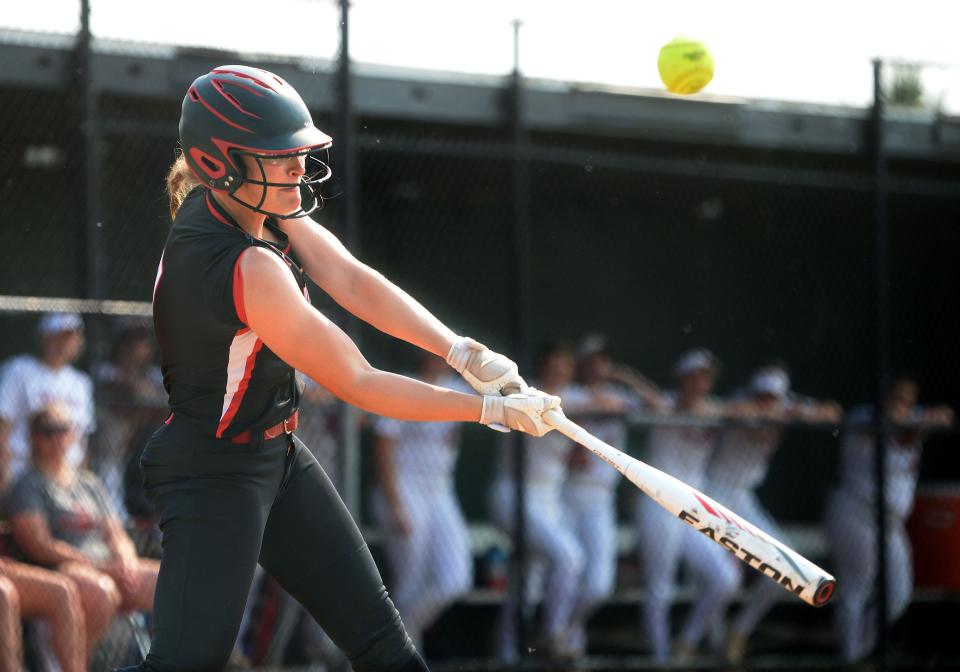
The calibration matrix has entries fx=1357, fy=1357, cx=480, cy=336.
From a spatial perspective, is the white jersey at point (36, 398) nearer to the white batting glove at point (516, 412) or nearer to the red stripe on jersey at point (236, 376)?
the red stripe on jersey at point (236, 376)

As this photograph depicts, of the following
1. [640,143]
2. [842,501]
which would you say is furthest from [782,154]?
[842,501]

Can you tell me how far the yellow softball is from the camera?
604 cm

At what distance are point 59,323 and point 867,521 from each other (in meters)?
4.71

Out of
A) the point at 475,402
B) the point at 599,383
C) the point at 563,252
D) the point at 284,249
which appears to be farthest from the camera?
the point at 563,252

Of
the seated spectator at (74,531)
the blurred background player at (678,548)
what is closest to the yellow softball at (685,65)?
the blurred background player at (678,548)

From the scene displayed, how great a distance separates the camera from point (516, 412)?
3.30m

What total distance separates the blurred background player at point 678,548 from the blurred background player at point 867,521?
0.76m

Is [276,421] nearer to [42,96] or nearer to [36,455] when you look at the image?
[36,455]

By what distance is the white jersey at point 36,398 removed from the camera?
6109mm

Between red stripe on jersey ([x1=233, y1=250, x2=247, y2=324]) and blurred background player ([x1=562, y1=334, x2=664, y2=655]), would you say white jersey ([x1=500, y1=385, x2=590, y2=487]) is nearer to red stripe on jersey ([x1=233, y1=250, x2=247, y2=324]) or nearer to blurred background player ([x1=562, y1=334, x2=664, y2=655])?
blurred background player ([x1=562, y1=334, x2=664, y2=655])

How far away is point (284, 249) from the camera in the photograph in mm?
3600

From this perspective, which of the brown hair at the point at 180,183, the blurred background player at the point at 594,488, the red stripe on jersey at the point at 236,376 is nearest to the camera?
the red stripe on jersey at the point at 236,376

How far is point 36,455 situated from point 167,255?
9.94 ft

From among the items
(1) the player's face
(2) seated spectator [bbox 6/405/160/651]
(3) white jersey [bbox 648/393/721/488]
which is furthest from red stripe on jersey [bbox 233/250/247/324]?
(3) white jersey [bbox 648/393/721/488]
